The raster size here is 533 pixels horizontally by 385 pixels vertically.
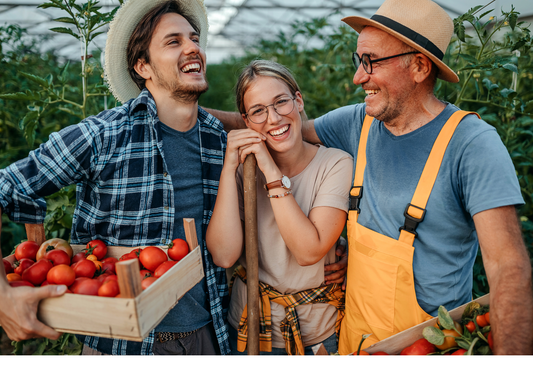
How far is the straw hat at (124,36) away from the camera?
1.81m

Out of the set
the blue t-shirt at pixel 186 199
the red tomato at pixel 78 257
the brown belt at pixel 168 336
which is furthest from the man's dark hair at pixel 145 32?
the brown belt at pixel 168 336

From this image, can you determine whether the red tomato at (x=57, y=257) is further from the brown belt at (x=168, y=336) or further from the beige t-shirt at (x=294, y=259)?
the beige t-shirt at (x=294, y=259)

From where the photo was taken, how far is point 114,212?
1665 millimetres

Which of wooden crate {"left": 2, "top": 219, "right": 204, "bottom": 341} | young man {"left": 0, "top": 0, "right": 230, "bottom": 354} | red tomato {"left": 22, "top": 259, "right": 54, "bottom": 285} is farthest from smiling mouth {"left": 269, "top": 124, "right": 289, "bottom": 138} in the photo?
red tomato {"left": 22, "top": 259, "right": 54, "bottom": 285}

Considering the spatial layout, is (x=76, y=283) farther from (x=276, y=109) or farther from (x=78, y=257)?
(x=276, y=109)

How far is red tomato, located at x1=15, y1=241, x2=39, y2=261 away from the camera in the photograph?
1.41 m

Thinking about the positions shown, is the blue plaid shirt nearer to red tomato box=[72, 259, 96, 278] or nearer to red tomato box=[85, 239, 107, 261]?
red tomato box=[85, 239, 107, 261]

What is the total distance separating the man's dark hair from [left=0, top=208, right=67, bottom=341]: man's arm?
1.17 m

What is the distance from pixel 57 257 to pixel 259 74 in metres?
1.14

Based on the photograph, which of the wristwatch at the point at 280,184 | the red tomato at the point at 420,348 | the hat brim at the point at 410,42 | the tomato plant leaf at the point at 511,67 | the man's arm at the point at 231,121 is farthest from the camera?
the man's arm at the point at 231,121

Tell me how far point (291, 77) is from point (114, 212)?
1031 millimetres

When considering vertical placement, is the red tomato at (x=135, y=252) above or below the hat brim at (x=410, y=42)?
below

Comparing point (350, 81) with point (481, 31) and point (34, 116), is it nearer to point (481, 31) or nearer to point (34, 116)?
point (481, 31)

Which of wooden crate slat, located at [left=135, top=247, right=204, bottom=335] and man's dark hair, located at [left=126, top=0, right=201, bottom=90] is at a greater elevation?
man's dark hair, located at [left=126, top=0, right=201, bottom=90]
